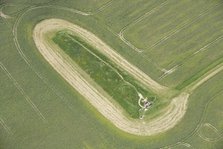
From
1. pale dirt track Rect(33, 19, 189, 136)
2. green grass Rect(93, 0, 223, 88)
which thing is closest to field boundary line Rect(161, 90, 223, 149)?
pale dirt track Rect(33, 19, 189, 136)

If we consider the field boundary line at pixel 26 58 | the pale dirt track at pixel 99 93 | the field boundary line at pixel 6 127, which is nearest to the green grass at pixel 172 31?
the pale dirt track at pixel 99 93

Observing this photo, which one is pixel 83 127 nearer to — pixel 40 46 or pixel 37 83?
pixel 37 83

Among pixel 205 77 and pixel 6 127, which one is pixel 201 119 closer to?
pixel 205 77

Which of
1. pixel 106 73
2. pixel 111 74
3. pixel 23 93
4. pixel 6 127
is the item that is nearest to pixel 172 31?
pixel 111 74

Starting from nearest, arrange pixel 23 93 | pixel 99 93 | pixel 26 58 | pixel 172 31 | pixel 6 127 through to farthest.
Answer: pixel 6 127
pixel 99 93
pixel 23 93
pixel 26 58
pixel 172 31

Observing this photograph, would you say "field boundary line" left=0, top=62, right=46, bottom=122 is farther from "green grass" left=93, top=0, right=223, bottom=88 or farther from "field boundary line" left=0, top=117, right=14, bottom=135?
"green grass" left=93, top=0, right=223, bottom=88
